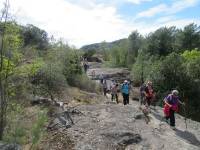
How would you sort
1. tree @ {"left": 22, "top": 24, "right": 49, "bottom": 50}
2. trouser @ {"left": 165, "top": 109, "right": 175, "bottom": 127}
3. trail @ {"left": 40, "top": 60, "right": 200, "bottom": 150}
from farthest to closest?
tree @ {"left": 22, "top": 24, "right": 49, "bottom": 50} < trouser @ {"left": 165, "top": 109, "right": 175, "bottom": 127} < trail @ {"left": 40, "top": 60, "right": 200, "bottom": 150}

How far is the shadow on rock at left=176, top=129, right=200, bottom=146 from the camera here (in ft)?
67.9

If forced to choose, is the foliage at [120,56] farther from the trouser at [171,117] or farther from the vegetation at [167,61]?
the trouser at [171,117]

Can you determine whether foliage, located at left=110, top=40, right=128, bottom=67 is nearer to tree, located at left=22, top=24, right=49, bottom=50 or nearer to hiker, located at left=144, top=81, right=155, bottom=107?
tree, located at left=22, top=24, right=49, bottom=50

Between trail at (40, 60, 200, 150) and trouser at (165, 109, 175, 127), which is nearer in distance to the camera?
trail at (40, 60, 200, 150)

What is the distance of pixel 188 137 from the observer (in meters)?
21.4

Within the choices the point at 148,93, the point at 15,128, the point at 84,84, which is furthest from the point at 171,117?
the point at 84,84

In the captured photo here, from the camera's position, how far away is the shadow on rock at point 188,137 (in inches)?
815

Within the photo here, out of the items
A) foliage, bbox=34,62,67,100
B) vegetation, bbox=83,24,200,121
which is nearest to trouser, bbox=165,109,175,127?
foliage, bbox=34,62,67,100

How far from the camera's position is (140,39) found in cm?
8900

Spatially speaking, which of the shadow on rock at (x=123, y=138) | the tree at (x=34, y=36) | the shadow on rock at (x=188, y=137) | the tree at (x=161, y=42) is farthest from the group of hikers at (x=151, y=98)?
the tree at (x=161, y=42)

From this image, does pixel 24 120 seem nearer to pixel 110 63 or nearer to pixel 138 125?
pixel 138 125

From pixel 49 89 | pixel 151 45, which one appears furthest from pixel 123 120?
pixel 151 45

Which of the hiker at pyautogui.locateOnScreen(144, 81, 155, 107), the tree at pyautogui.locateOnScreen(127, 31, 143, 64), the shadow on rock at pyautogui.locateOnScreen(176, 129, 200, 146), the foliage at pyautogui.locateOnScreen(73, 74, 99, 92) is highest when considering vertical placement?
the tree at pyautogui.locateOnScreen(127, 31, 143, 64)

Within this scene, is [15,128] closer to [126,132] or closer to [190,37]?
[126,132]
